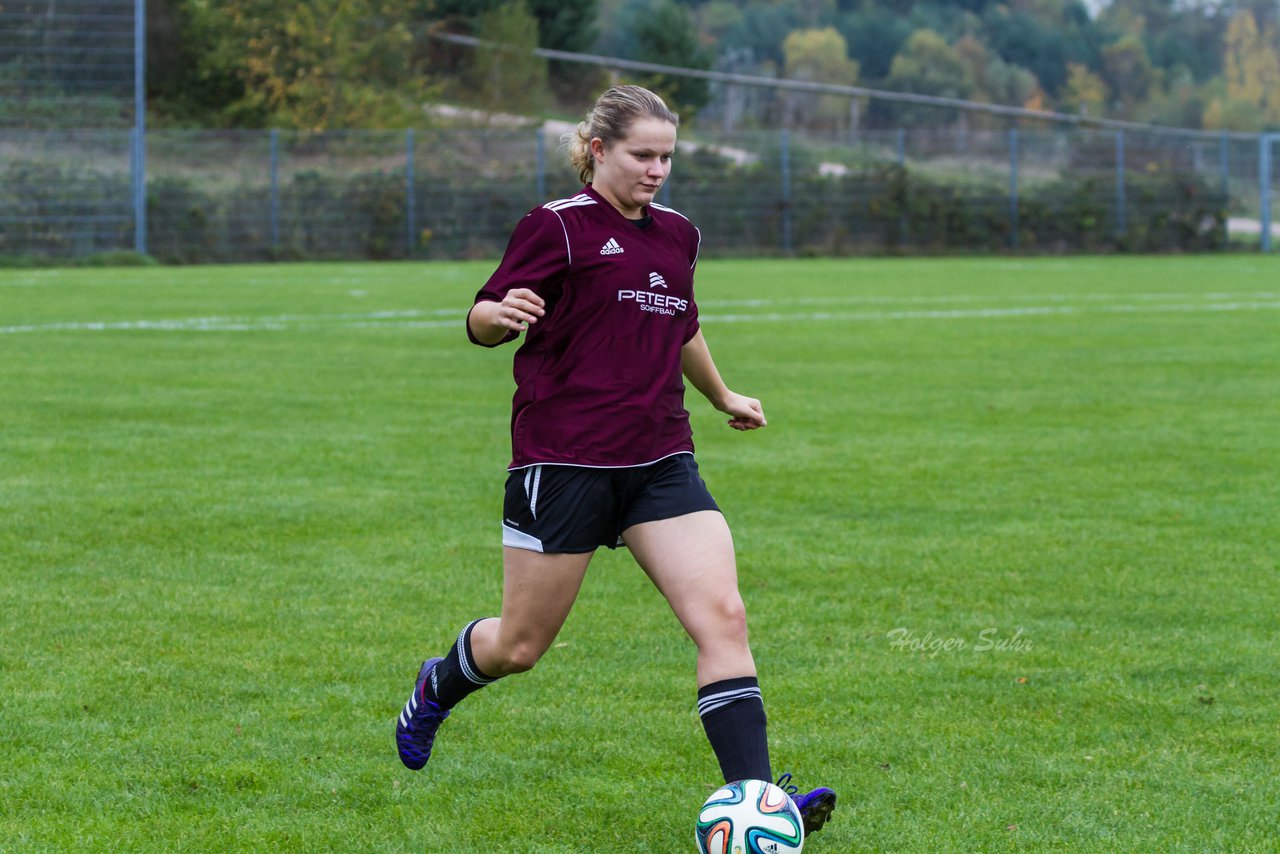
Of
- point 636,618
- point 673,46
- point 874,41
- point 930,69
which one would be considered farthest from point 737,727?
point 874,41

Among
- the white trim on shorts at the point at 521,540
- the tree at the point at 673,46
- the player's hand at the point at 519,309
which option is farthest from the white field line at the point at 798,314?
the tree at the point at 673,46

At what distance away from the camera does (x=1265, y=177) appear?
43.7 m

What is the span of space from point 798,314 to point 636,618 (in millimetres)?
15201

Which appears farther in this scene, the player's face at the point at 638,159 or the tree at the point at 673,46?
the tree at the point at 673,46

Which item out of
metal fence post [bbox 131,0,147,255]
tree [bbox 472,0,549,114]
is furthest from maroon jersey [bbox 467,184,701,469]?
tree [bbox 472,0,549,114]

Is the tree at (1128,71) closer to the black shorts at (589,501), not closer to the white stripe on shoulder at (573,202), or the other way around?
the white stripe on shoulder at (573,202)

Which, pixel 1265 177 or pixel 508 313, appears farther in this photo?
pixel 1265 177

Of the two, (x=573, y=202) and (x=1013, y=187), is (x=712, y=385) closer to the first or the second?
(x=573, y=202)

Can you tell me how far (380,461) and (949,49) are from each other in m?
138

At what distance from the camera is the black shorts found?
434cm

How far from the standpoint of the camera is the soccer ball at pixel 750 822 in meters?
3.96

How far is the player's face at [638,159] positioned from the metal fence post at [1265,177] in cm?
4101

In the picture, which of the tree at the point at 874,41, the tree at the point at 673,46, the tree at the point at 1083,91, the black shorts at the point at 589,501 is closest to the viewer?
the black shorts at the point at 589,501

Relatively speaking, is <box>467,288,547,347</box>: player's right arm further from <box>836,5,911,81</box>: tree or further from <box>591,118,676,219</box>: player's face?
<box>836,5,911,81</box>: tree
